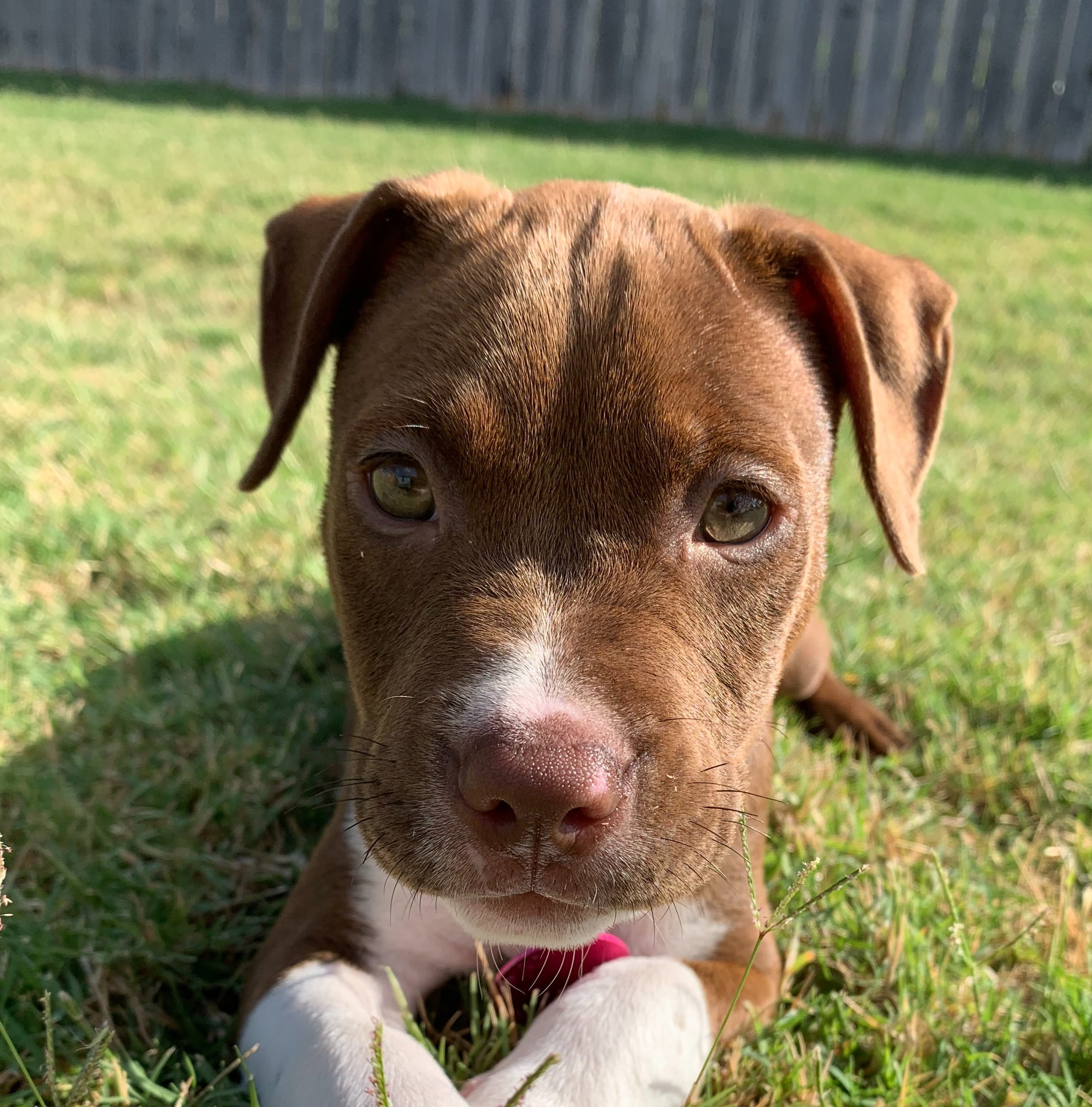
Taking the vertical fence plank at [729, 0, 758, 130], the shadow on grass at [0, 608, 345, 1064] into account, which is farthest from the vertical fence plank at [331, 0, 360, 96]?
the shadow on grass at [0, 608, 345, 1064]

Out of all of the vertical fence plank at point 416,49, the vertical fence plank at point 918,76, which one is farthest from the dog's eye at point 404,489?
the vertical fence plank at point 416,49

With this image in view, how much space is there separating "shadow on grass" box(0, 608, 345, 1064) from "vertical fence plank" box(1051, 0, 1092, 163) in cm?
1636

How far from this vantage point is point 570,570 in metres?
2.25

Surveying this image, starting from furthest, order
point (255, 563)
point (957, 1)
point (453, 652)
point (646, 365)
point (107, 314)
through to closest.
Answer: point (957, 1)
point (107, 314)
point (255, 563)
point (646, 365)
point (453, 652)

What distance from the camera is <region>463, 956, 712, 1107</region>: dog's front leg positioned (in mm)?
2191

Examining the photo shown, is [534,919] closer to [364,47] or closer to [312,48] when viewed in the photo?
[364,47]

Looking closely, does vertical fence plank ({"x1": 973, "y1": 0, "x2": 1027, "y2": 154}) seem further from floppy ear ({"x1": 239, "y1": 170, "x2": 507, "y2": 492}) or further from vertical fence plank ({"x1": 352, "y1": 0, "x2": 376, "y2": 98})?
floppy ear ({"x1": 239, "y1": 170, "x2": 507, "y2": 492})

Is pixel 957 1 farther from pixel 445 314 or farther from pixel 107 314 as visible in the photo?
pixel 445 314

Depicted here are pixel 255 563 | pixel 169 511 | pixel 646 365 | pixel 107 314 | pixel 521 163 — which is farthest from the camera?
pixel 521 163

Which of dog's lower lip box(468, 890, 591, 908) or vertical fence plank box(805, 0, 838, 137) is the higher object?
vertical fence plank box(805, 0, 838, 137)

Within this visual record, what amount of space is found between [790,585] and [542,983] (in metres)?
1.10

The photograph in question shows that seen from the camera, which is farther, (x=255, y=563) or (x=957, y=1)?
(x=957, y=1)

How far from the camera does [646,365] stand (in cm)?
234

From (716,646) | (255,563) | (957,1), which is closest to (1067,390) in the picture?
(255,563)
